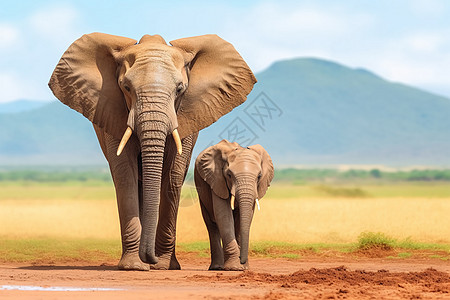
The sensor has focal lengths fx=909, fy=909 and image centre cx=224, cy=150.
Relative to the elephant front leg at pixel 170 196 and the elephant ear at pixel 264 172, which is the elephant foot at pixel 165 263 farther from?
the elephant ear at pixel 264 172

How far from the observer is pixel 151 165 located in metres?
11.9

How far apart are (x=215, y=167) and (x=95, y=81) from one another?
2676mm

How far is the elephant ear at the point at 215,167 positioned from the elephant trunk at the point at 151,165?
250cm

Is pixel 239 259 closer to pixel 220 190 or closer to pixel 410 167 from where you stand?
pixel 220 190

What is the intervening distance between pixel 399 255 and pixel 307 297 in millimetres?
8146

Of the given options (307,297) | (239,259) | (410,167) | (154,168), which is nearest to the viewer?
(307,297)

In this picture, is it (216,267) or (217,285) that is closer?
(217,285)

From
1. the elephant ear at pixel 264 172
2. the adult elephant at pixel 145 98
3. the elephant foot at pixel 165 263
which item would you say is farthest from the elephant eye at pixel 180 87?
the elephant foot at pixel 165 263

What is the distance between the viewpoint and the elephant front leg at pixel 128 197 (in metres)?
12.9

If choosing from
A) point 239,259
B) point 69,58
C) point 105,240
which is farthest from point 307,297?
point 105,240

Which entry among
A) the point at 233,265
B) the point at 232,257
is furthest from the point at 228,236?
the point at 233,265

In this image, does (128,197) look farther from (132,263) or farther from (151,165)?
(151,165)

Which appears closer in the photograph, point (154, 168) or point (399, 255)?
point (154, 168)

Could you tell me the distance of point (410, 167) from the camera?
180 m
